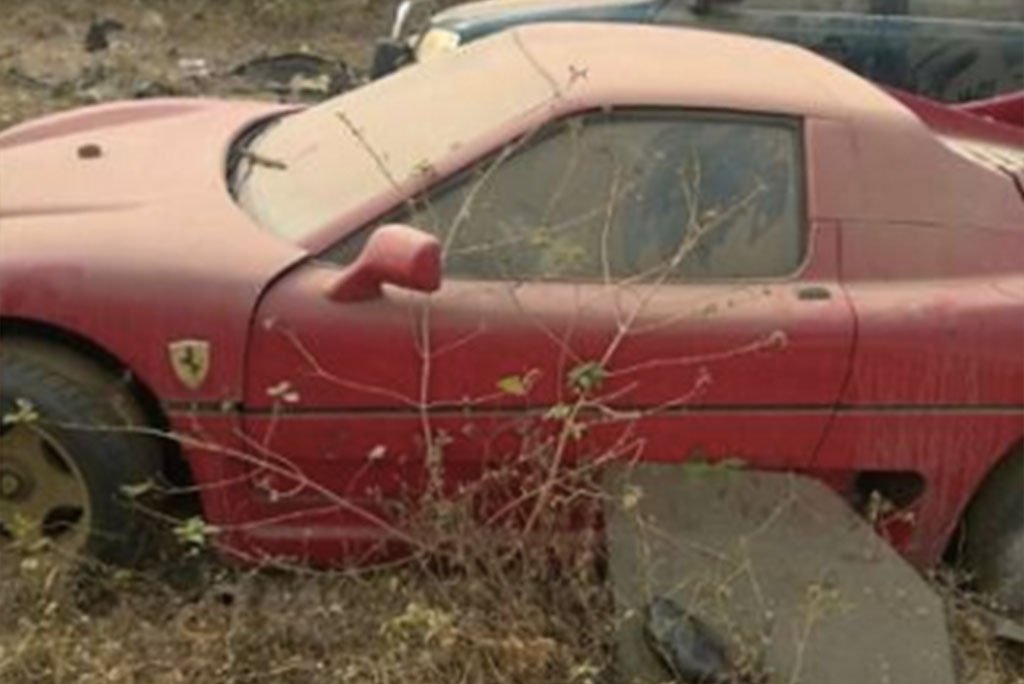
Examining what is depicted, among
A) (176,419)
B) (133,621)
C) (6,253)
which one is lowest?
(133,621)

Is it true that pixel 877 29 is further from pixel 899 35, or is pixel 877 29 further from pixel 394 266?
pixel 394 266

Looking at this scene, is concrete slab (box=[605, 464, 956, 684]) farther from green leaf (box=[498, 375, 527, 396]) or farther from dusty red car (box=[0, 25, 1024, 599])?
green leaf (box=[498, 375, 527, 396])

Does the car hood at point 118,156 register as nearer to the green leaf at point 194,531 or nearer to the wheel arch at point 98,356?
the wheel arch at point 98,356

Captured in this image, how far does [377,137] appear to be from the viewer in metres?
4.49

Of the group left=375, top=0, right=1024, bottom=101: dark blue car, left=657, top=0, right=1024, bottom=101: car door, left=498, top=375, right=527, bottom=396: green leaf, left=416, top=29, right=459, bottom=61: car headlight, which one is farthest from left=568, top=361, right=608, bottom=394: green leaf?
left=657, top=0, right=1024, bottom=101: car door

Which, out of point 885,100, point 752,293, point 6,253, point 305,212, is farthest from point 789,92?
point 6,253

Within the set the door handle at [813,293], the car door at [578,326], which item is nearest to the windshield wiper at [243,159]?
the car door at [578,326]

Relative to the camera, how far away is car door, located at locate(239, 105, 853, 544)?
13.1ft

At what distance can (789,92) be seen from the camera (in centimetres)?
436

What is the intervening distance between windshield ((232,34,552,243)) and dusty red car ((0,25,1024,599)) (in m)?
0.02

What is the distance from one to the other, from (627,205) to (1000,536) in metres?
1.31

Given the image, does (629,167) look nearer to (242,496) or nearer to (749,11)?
(242,496)

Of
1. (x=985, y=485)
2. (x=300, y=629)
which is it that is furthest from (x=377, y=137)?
(x=985, y=485)

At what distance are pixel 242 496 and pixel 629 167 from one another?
4.10 ft
